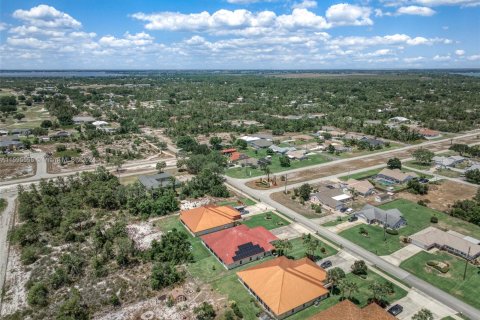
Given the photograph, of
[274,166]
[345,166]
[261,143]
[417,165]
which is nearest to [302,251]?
[274,166]

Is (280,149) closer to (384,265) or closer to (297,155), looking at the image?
(297,155)

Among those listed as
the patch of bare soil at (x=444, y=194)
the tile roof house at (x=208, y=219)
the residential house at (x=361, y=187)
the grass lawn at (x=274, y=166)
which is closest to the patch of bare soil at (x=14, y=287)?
the tile roof house at (x=208, y=219)

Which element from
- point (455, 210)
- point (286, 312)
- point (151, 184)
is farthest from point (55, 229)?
point (455, 210)

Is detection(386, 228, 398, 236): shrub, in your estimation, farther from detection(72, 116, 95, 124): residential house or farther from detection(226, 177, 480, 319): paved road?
detection(72, 116, 95, 124): residential house

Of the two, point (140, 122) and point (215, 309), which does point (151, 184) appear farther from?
point (140, 122)

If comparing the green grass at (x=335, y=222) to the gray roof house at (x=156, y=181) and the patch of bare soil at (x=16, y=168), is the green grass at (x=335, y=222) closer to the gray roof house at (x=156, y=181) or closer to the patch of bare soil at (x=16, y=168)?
the gray roof house at (x=156, y=181)

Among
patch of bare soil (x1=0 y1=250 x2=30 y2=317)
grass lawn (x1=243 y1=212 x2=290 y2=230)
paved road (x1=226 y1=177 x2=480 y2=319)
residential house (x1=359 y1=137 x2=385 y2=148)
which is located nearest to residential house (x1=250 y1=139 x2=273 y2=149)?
residential house (x1=359 y1=137 x2=385 y2=148)
